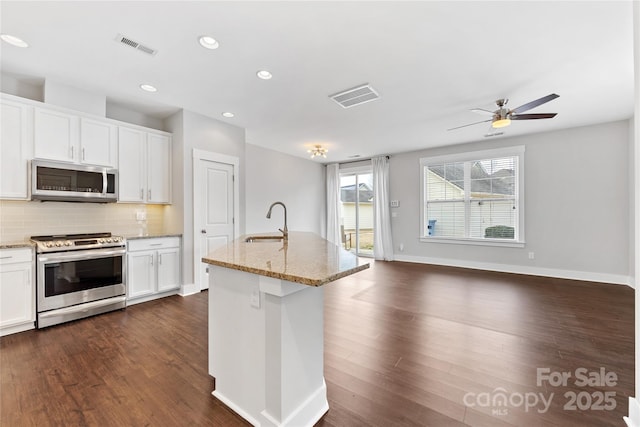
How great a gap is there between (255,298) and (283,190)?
5.36 m

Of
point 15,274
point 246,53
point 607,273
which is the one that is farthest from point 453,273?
point 15,274

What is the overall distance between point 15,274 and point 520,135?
7740mm

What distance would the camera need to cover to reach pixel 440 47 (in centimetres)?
239

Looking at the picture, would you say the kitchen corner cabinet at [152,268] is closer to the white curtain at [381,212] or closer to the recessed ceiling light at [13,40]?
the recessed ceiling light at [13,40]

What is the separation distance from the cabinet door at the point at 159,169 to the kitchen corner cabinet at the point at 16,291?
1.44 meters

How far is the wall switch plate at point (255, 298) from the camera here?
141cm

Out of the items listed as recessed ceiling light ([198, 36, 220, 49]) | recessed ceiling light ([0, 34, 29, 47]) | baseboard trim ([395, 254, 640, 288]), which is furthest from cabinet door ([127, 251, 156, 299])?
baseboard trim ([395, 254, 640, 288])

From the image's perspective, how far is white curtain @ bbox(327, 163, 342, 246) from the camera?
25.0 feet

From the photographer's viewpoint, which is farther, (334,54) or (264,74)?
(264,74)

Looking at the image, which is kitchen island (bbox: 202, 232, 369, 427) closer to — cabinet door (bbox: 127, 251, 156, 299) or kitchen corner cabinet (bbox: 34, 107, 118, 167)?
cabinet door (bbox: 127, 251, 156, 299)

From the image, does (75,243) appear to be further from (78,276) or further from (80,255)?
(78,276)

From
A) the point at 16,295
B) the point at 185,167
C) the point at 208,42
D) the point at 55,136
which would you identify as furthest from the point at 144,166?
the point at 208,42

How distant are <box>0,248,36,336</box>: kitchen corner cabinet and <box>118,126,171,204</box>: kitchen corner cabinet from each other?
1.14 meters

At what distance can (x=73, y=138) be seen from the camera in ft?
10.2
